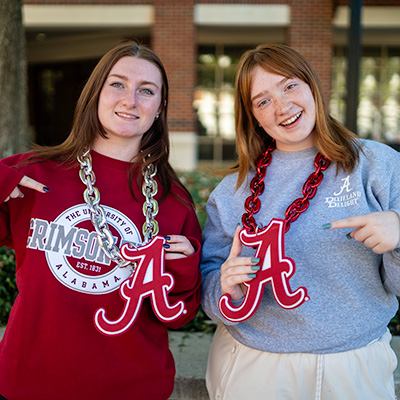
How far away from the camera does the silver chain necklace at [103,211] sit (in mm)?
1787

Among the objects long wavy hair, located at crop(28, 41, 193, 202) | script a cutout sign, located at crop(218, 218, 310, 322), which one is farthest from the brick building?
script a cutout sign, located at crop(218, 218, 310, 322)

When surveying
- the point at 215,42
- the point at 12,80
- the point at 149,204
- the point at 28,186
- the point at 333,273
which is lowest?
the point at 333,273

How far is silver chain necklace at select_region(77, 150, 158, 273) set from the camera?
1.79 m

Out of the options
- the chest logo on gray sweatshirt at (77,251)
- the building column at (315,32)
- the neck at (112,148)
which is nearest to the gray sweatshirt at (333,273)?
the chest logo on gray sweatshirt at (77,251)

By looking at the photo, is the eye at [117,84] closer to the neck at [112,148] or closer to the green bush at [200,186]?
the neck at [112,148]

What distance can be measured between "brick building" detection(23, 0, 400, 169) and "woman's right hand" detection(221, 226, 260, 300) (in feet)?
28.5

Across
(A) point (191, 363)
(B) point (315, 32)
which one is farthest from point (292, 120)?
(B) point (315, 32)

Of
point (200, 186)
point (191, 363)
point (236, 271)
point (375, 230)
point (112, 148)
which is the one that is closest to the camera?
point (375, 230)

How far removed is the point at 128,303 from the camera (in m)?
1.70

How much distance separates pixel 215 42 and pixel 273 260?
10.8 meters

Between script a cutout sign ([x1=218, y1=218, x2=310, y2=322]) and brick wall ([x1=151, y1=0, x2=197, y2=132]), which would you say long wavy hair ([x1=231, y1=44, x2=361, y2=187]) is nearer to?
script a cutout sign ([x1=218, y1=218, x2=310, y2=322])

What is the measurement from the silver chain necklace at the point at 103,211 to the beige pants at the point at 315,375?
615mm

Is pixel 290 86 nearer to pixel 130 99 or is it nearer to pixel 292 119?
pixel 292 119

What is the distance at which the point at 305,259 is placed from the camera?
1780 mm
